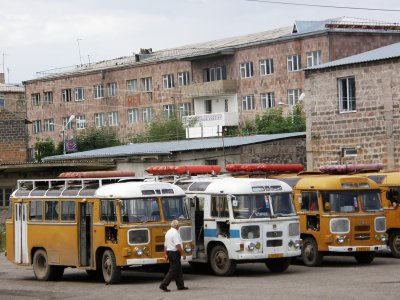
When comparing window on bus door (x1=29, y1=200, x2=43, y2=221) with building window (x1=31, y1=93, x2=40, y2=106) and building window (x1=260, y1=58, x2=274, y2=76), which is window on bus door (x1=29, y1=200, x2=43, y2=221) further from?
building window (x1=31, y1=93, x2=40, y2=106)

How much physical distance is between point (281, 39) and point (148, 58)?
18877 mm

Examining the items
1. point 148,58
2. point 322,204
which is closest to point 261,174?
point 322,204

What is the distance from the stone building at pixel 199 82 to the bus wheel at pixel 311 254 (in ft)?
137

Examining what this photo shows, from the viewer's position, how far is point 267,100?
86.7 m

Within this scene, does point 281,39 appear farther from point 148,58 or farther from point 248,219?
point 248,219

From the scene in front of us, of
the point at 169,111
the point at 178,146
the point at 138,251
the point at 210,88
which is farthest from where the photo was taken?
the point at 169,111

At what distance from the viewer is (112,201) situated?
1107 inches

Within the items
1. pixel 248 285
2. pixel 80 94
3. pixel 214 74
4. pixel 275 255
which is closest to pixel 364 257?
pixel 275 255

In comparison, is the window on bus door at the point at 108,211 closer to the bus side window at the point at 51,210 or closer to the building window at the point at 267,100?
the bus side window at the point at 51,210

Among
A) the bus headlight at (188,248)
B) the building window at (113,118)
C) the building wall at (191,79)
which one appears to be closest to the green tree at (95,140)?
the building wall at (191,79)

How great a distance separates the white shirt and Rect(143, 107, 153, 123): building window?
71.2 metres

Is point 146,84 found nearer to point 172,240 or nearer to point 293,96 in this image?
point 293,96

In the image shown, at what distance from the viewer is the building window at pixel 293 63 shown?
3253 inches

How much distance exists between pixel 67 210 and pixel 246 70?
59.3 metres
